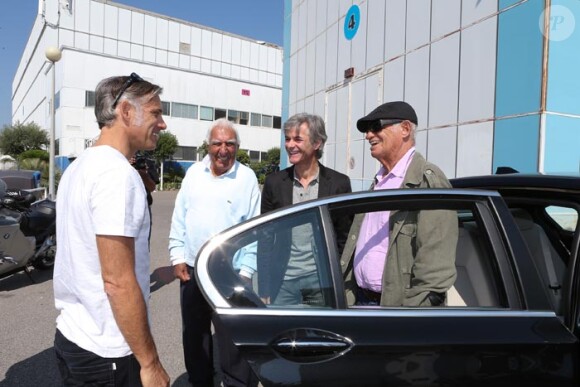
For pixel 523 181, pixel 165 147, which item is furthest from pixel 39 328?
pixel 165 147

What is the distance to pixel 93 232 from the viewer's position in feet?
5.20

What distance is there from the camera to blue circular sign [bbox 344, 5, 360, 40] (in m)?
9.33

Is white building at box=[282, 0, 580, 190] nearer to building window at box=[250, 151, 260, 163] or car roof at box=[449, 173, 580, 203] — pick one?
car roof at box=[449, 173, 580, 203]

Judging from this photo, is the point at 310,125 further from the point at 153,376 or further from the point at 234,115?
the point at 234,115

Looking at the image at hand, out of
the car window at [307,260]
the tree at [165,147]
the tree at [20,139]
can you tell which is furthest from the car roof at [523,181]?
the tree at [20,139]

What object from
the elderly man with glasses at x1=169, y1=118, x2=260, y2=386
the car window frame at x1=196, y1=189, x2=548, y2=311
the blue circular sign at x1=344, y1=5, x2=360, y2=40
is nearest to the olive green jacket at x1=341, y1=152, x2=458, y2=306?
the car window frame at x1=196, y1=189, x2=548, y2=311

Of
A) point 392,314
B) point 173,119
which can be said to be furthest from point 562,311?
point 173,119

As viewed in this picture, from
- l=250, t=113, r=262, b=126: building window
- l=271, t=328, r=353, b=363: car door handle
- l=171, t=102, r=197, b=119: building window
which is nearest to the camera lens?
l=271, t=328, r=353, b=363: car door handle

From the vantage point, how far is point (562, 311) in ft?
5.56

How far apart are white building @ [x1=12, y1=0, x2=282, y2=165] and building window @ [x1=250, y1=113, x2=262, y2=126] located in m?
0.09

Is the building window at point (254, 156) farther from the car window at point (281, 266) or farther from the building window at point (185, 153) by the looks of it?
the car window at point (281, 266)

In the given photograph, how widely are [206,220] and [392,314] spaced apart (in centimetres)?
172

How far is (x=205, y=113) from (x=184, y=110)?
6.53 feet

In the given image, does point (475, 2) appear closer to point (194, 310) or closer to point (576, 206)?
point (576, 206)
